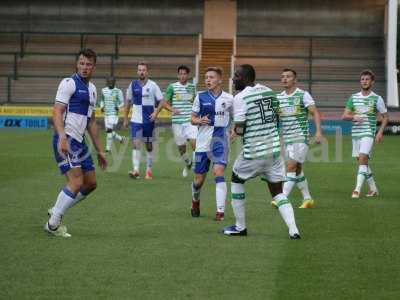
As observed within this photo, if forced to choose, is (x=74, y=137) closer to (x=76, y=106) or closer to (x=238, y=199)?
(x=76, y=106)

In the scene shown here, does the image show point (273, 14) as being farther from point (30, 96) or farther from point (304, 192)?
point (304, 192)

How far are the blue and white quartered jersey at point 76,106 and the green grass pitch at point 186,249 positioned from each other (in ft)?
4.10

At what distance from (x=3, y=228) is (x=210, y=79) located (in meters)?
3.49

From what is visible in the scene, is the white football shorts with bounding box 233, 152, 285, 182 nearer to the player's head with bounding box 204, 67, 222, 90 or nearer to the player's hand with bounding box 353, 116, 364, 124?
the player's head with bounding box 204, 67, 222, 90

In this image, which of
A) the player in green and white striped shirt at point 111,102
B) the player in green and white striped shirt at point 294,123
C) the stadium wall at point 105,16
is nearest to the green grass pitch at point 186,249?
the player in green and white striped shirt at point 294,123

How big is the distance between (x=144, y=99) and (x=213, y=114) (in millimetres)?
6420

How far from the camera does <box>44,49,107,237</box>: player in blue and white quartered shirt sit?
11070mm

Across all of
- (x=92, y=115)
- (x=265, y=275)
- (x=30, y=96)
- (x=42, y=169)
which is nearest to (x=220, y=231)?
(x=92, y=115)

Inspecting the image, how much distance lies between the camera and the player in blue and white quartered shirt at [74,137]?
436 inches

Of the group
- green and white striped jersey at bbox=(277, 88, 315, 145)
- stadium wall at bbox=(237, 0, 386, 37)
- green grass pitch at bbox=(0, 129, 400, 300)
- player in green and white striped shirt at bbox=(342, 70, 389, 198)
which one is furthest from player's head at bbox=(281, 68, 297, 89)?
stadium wall at bbox=(237, 0, 386, 37)

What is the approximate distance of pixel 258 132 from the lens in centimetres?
1104

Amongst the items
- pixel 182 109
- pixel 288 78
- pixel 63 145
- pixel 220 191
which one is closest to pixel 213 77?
pixel 288 78

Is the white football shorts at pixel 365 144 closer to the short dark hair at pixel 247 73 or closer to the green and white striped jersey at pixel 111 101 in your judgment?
the short dark hair at pixel 247 73

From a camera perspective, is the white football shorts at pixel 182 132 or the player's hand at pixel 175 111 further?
the white football shorts at pixel 182 132
